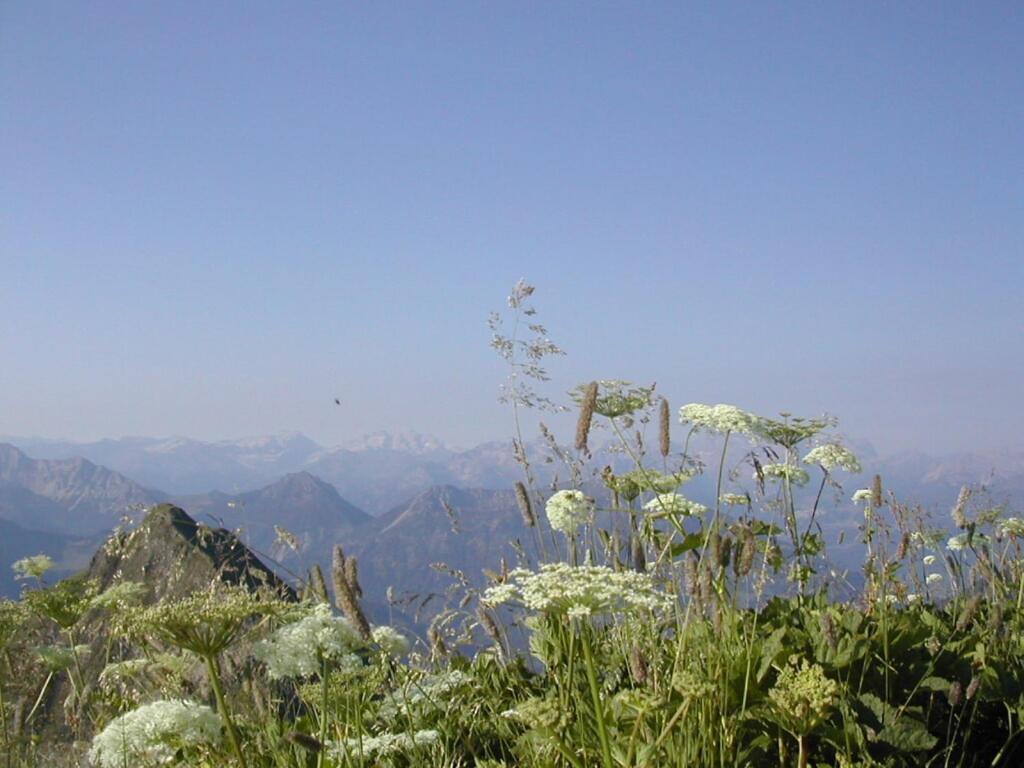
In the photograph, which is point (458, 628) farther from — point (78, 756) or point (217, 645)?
point (217, 645)

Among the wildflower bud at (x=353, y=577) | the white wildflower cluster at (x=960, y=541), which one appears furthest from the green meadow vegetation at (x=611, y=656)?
the white wildflower cluster at (x=960, y=541)

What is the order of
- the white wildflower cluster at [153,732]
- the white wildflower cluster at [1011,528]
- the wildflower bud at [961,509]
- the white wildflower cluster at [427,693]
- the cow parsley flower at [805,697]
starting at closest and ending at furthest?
the cow parsley flower at [805,697] → the white wildflower cluster at [153,732] → the white wildflower cluster at [427,693] → the wildflower bud at [961,509] → the white wildflower cluster at [1011,528]

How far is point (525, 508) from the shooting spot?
471 cm

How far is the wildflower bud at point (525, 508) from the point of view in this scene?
4.62 meters

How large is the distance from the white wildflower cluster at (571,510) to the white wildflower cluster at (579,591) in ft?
6.23

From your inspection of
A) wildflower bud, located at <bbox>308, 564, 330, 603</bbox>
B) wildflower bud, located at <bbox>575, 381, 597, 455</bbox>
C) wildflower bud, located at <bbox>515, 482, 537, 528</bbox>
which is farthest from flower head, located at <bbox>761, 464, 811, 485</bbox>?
wildflower bud, located at <bbox>308, 564, 330, 603</bbox>

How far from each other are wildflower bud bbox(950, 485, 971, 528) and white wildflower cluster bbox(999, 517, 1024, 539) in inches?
14.3

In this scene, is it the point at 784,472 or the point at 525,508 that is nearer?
the point at 525,508

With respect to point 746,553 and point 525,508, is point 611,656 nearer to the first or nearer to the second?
point 525,508

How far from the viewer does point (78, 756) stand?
178 inches

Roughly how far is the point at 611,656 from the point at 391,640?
114 centimetres

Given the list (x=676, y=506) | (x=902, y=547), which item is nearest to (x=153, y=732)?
(x=676, y=506)

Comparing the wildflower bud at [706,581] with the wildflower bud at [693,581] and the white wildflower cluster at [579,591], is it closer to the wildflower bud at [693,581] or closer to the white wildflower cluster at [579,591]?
the wildflower bud at [693,581]

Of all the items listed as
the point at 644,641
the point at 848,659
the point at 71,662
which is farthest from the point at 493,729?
the point at 71,662
